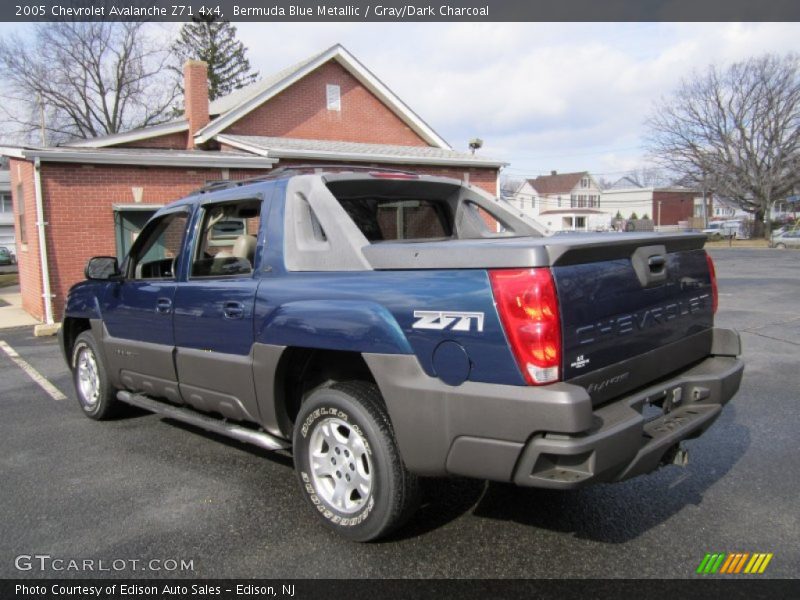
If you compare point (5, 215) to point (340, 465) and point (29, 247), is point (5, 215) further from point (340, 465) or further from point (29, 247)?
point (340, 465)

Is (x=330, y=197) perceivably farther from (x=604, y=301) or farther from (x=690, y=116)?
(x=690, y=116)

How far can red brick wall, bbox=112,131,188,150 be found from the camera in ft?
58.7

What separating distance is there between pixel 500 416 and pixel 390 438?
634 millimetres

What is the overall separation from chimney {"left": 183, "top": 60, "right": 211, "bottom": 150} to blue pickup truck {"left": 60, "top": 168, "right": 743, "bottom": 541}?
48.2 feet

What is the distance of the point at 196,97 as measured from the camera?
18.0 metres

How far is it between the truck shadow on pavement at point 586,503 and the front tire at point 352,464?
284 mm

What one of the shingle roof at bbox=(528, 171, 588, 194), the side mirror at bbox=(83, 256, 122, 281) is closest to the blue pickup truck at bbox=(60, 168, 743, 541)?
the side mirror at bbox=(83, 256, 122, 281)

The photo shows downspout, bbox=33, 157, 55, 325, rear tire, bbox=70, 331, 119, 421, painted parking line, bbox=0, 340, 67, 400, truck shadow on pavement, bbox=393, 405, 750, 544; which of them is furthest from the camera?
downspout, bbox=33, 157, 55, 325

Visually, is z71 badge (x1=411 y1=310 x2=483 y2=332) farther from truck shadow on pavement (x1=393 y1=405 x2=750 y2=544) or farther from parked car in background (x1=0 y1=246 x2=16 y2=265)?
parked car in background (x1=0 y1=246 x2=16 y2=265)

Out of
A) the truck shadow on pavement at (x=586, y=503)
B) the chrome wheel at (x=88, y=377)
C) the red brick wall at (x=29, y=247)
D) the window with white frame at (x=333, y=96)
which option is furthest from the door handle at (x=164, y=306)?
the window with white frame at (x=333, y=96)

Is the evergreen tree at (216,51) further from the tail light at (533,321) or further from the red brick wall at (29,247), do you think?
the tail light at (533,321)

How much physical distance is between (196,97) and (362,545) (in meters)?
17.3

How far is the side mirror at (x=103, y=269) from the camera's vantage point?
5.02m

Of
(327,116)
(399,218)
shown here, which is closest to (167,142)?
(327,116)
